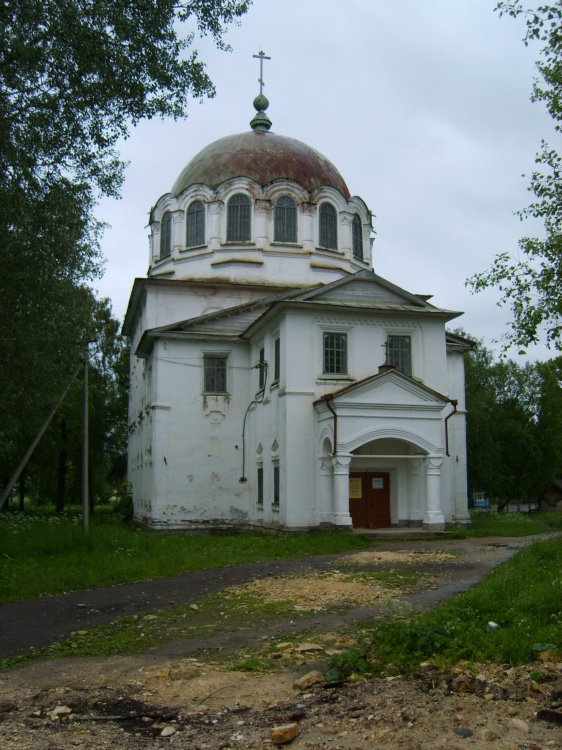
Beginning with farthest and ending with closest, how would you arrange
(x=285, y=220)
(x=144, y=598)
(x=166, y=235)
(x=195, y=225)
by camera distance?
(x=166, y=235), (x=195, y=225), (x=285, y=220), (x=144, y=598)

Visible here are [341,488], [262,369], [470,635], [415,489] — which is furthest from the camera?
[262,369]

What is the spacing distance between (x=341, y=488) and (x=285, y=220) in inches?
478

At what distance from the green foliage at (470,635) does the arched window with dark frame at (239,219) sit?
70.1 feet

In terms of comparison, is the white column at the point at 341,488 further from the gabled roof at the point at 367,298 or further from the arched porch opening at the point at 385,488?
the gabled roof at the point at 367,298

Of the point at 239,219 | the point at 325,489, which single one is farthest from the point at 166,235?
the point at 325,489

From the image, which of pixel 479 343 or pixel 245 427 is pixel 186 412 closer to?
pixel 245 427

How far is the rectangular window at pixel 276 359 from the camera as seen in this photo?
22.0 meters

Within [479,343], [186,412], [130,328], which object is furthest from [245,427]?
[479,343]

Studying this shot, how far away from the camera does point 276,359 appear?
22422mm

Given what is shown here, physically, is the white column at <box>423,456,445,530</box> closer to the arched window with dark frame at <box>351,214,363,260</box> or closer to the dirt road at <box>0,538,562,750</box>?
the arched window with dark frame at <box>351,214,363,260</box>

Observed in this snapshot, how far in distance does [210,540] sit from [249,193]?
13521mm

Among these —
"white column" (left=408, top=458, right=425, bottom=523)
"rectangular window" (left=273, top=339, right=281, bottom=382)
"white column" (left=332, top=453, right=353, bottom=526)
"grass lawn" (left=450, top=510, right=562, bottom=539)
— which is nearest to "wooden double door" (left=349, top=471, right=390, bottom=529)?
"white column" (left=408, top=458, right=425, bottom=523)

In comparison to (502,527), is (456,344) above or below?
above

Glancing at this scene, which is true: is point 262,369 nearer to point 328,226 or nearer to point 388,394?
point 388,394
